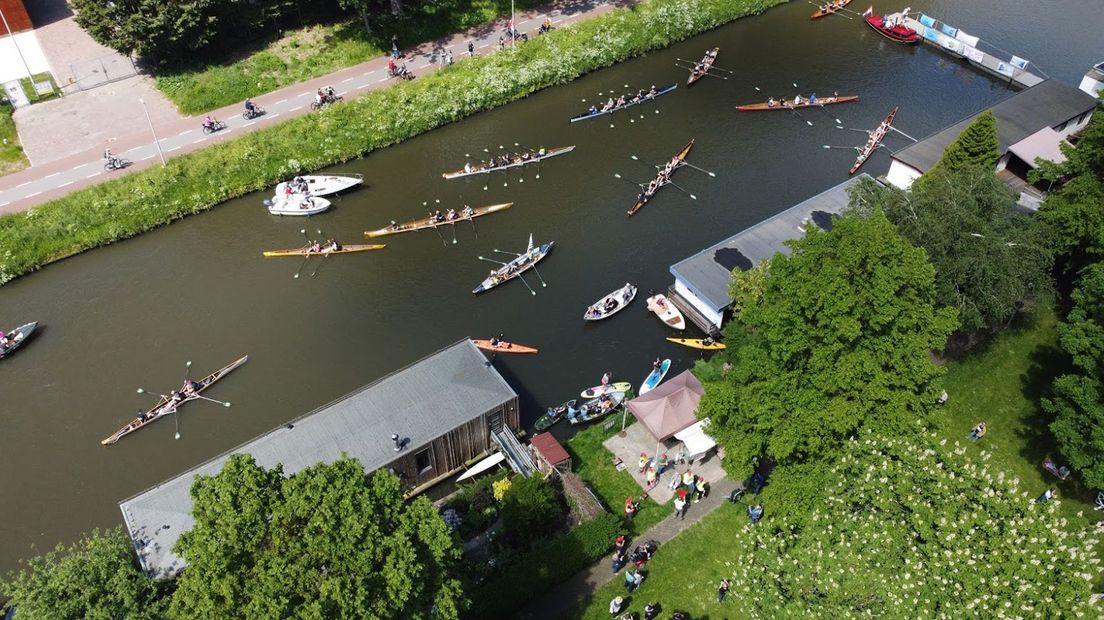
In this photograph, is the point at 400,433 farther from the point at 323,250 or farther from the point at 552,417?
the point at 323,250

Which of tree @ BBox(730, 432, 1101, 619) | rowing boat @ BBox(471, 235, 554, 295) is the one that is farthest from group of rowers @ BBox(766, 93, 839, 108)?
tree @ BBox(730, 432, 1101, 619)

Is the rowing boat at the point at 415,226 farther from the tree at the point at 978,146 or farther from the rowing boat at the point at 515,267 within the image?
the tree at the point at 978,146

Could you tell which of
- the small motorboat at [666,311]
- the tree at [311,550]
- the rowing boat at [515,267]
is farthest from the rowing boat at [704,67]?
the tree at [311,550]

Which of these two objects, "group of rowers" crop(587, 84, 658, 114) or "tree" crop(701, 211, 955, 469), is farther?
"group of rowers" crop(587, 84, 658, 114)

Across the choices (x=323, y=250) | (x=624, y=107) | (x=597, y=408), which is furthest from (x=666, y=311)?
(x=624, y=107)

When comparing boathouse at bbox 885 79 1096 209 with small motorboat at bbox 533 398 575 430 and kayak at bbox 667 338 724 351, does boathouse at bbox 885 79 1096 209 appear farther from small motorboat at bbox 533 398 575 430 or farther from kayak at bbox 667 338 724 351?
small motorboat at bbox 533 398 575 430

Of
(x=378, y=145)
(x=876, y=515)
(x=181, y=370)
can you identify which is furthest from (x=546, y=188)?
(x=876, y=515)
